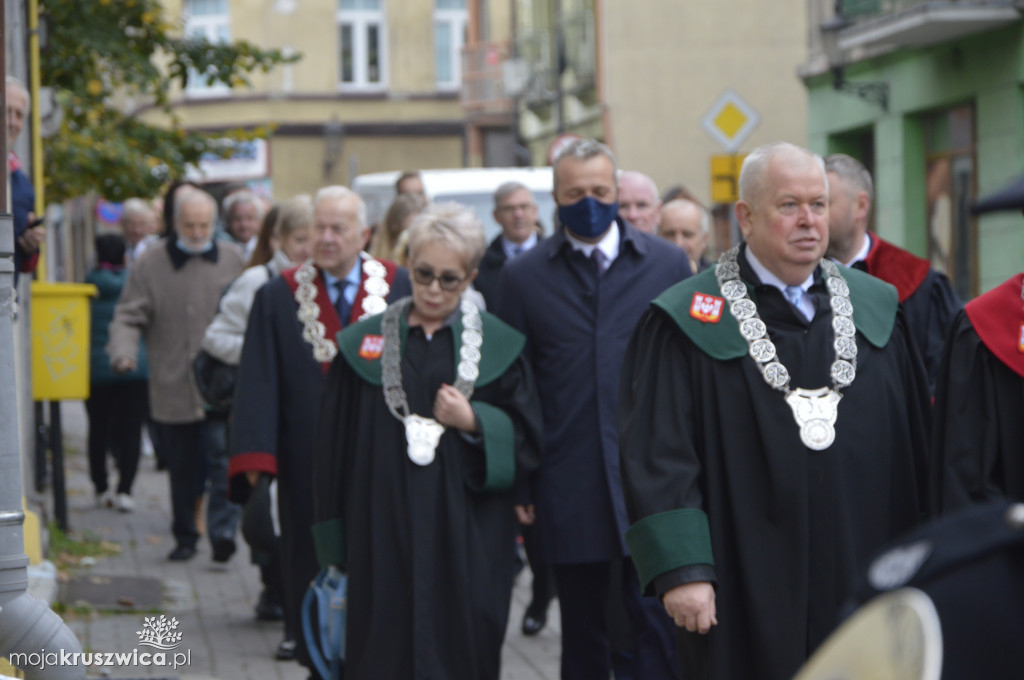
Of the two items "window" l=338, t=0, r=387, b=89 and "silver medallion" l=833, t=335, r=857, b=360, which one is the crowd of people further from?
"window" l=338, t=0, r=387, b=89

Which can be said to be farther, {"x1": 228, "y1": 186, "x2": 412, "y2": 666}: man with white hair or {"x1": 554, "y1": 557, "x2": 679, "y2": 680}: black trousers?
{"x1": 228, "y1": 186, "x2": 412, "y2": 666}: man with white hair

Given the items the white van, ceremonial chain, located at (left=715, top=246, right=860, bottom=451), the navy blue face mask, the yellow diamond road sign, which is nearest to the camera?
ceremonial chain, located at (left=715, top=246, right=860, bottom=451)

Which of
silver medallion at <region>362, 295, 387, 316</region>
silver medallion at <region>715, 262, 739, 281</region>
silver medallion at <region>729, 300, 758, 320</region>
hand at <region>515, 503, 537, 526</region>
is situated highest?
silver medallion at <region>715, 262, 739, 281</region>

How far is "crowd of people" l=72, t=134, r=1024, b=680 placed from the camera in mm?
4410

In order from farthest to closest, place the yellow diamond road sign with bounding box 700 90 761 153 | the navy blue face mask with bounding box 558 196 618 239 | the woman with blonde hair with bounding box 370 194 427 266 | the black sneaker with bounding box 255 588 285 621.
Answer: the yellow diamond road sign with bounding box 700 90 761 153 → the woman with blonde hair with bounding box 370 194 427 266 → the black sneaker with bounding box 255 588 285 621 → the navy blue face mask with bounding box 558 196 618 239

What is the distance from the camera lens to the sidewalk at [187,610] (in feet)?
23.7

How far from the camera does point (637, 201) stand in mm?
8555

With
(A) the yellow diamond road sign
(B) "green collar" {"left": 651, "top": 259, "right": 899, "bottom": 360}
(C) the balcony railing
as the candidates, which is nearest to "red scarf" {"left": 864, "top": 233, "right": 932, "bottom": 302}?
(B) "green collar" {"left": 651, "top": 259, "right": 899, "bottom": 360}

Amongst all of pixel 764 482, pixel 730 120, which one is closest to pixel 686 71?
pixel 730 120

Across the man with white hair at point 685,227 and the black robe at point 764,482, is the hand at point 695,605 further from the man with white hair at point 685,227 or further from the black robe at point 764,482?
the man with white hair at point 685,227

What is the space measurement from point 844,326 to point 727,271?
375mm

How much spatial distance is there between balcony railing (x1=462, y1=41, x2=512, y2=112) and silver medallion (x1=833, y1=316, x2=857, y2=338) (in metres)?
33.3

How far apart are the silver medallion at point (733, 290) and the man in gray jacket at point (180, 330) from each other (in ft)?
19.0

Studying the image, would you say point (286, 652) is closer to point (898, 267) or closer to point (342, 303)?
point (342, 303)
